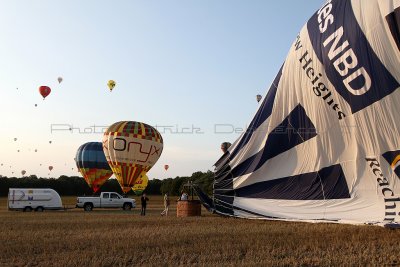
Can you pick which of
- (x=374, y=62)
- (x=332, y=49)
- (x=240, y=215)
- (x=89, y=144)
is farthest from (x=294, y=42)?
(x=89, y=144)

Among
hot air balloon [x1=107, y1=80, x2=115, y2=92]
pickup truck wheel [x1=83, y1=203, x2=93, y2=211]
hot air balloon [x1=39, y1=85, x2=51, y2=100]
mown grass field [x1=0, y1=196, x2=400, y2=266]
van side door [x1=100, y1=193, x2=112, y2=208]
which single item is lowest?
mown grass field [x1=0, y1=196, x2=400, y2=266]

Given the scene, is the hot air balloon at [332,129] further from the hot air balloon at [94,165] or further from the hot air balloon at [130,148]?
the hot air balloon at [94,165]

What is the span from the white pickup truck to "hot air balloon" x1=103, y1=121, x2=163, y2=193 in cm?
558

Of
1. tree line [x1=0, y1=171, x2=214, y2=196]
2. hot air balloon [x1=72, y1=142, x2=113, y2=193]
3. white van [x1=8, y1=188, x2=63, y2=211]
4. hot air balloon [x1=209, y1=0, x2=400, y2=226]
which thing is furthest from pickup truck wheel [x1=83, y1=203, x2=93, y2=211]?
tree line [x1=0, y1=171, x2=214, y2=196]

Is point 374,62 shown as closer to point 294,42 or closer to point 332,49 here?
point 332,49

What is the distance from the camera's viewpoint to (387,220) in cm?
1050

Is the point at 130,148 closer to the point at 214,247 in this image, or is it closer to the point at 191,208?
the point at 191,208

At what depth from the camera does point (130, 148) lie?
30.0 meters

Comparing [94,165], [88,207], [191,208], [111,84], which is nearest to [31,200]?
[88,207]

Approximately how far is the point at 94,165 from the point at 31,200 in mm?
8272

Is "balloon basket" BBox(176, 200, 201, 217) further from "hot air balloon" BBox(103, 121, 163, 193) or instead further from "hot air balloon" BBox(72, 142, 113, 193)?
"hot air balloon" BBox(72, 142, 113, 193)

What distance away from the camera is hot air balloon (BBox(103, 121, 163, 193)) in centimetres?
3002

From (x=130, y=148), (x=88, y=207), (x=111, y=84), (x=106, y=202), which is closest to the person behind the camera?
(x=130, y=148)

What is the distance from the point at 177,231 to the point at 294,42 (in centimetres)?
685
